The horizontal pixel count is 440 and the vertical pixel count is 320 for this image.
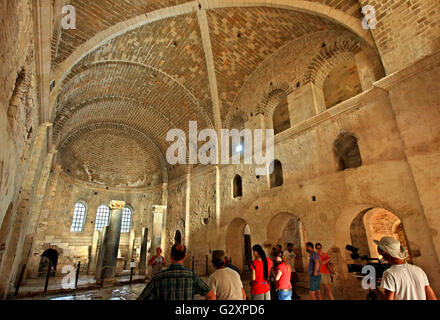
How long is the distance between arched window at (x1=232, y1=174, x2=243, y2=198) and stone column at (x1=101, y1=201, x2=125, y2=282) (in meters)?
5.43

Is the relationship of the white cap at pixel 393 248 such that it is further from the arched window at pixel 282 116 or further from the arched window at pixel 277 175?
the arched window at pixel 282 116

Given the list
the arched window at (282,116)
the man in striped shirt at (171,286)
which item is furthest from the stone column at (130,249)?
the man in striped shirt at (171,286)

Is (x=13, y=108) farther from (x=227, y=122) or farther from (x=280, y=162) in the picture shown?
(x=227, y=122)

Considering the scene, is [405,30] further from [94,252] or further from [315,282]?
[94,252]

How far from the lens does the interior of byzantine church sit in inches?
230

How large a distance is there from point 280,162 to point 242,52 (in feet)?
18.5

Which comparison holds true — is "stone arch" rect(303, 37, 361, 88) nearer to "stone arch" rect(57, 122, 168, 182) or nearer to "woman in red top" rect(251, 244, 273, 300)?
"woman in red top" rect(251, 244, 273, 300)

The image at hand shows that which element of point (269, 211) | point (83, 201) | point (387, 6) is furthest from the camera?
point (83, 201)

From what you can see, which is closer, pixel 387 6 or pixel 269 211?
pixel 387 6

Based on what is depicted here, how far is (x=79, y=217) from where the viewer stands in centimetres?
1659

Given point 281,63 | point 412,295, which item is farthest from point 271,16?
point 412,295

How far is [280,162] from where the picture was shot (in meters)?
9.72
